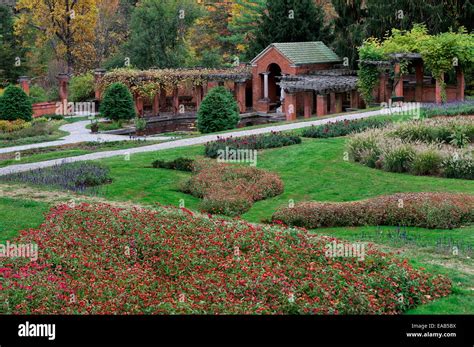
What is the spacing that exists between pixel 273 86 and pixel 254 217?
1200 inches

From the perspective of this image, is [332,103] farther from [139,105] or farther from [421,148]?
[421,148]

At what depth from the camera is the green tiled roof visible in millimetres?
44000

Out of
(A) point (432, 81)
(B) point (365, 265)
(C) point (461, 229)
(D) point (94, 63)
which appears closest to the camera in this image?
(B) point (365, 265)

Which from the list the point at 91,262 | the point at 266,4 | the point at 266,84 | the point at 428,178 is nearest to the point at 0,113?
the point at 266,84

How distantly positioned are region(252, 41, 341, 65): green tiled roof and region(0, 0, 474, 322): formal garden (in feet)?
30.3

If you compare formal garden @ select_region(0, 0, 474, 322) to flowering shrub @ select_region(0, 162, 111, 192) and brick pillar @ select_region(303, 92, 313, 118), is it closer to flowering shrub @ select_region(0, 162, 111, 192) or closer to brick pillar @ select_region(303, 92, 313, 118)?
flowering shrub @ select_region(0, 162, 111, 192)

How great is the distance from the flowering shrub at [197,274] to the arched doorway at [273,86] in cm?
3170

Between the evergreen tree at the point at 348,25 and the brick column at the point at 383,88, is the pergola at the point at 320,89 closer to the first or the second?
the brick column at the point at 383,88

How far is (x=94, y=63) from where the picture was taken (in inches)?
2267

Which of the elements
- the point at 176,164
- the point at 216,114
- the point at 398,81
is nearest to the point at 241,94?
the point at 398,81

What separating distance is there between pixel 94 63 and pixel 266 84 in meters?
17.3

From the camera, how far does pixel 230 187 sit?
1969 cm

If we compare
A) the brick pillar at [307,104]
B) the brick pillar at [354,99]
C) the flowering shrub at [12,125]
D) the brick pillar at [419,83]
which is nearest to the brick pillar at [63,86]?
the flowering shrub at [12,125]
